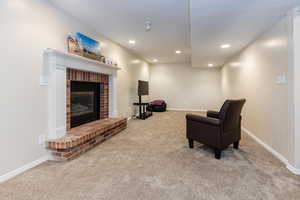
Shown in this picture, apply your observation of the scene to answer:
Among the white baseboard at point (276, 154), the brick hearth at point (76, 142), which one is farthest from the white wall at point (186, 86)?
the brick hearth at point (76, 142)

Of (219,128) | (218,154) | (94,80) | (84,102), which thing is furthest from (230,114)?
(84,102)

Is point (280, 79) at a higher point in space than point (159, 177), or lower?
higher

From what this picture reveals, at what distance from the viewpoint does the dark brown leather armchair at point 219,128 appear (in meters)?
2.33

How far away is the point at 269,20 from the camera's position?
2414mm

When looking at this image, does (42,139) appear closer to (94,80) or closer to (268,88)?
(94,80)

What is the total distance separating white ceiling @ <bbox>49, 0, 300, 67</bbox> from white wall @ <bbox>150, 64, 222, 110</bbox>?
3958mm

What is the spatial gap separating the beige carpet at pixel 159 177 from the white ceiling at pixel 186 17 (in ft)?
7.08

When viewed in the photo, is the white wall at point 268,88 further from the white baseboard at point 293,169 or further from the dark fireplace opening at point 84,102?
the dark fireplace opening at point 84,102

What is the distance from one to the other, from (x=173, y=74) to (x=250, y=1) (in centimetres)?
605

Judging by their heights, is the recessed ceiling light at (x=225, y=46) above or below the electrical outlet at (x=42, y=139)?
above

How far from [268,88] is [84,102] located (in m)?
3.67

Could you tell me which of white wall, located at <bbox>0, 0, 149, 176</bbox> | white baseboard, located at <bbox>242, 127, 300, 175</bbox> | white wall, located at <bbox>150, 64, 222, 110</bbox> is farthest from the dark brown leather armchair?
white wall, located at <bbox>150, 64, 222, 110</bbox>

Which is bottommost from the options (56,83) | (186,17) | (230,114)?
(230,114)

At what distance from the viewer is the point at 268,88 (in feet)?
8.96
